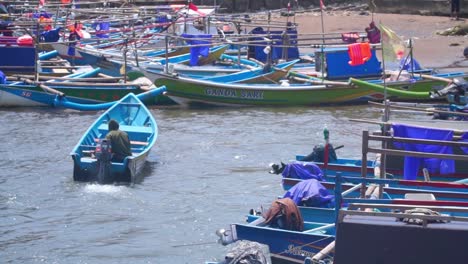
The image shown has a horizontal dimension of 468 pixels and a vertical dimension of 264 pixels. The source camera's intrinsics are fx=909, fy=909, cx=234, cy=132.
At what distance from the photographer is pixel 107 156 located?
1828 centimetres

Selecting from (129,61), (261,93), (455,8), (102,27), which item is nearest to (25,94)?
(129,61)

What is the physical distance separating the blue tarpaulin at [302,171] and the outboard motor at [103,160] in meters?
4.26

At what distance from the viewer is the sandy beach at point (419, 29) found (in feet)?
112

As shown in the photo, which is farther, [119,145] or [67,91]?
[67,91]

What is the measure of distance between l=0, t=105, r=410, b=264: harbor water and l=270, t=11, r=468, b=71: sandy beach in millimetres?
7386

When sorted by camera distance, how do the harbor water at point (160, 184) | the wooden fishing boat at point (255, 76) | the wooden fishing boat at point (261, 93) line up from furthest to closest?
the wooden fishing boat at point (255, 76) → the wooden fishing boat at point (261, 93) → the harbor water at point (160, 184)

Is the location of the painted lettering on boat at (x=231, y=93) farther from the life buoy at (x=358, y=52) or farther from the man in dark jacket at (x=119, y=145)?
the man in dark jacket at (x=119, y=145)

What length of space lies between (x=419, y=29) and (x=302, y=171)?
2718cm

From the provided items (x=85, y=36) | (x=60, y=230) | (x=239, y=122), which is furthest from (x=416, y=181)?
(x=85, y=36)

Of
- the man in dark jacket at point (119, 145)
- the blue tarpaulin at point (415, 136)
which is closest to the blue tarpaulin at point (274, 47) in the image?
the man in dark jacket at point (119, 145)

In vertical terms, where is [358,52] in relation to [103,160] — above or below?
above

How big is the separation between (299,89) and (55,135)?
25.3 feet

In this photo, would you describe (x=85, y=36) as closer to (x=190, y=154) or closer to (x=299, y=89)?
(x=299, y=89)

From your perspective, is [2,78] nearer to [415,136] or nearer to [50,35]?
[50,35]
